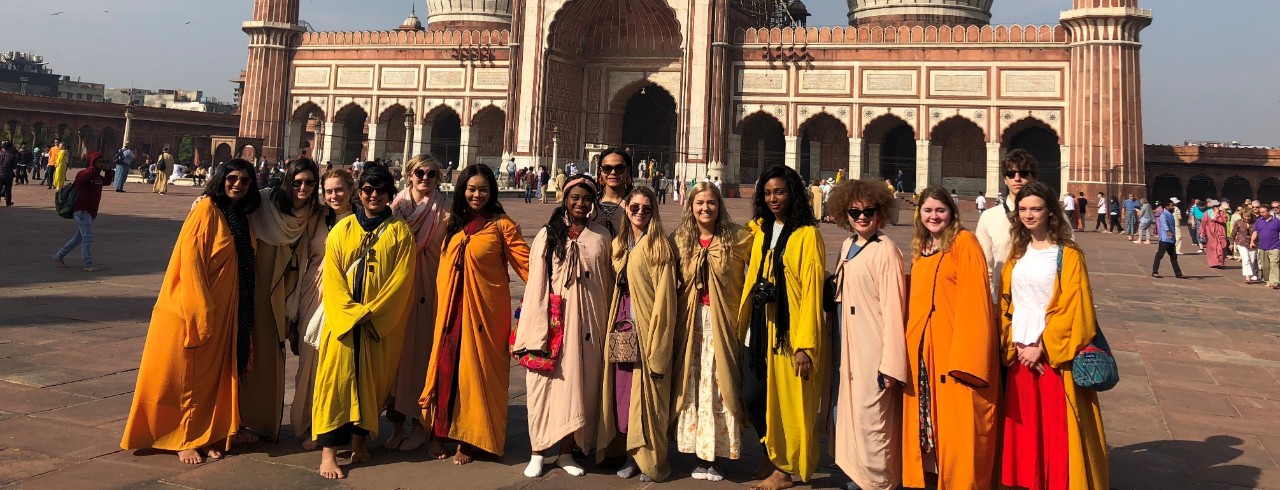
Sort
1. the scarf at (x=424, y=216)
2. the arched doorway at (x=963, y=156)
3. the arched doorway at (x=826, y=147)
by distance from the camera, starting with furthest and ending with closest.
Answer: the arched doorway at (x=826, y=147) → the arched doorway at (x=963, y=156) → the scarf at (x=424, y=216)

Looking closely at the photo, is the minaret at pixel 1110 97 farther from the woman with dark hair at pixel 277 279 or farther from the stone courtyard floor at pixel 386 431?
the woman with dark hair at pixel 277 279

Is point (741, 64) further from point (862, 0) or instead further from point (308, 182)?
point (308, 182)

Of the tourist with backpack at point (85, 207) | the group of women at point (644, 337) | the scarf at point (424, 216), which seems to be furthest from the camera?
the tourist with backpack at point (85, 207)

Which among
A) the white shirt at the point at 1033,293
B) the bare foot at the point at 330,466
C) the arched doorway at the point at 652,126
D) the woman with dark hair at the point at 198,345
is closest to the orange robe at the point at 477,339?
the bare foot at the point at 330,466

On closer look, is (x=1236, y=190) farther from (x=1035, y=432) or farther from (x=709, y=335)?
(x=709, y=335)

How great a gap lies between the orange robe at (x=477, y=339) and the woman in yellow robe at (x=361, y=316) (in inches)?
6.0

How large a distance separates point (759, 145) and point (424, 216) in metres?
25.0

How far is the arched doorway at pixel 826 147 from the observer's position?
27.2 m

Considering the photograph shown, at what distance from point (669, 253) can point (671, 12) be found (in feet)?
80.3

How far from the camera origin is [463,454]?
3.44m

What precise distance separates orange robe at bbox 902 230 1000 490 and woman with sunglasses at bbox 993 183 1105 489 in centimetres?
9

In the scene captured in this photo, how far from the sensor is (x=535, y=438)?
334 cm

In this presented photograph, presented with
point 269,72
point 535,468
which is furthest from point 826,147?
point 535,468

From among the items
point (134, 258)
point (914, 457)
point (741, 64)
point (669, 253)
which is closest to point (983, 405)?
point (914, 457)
